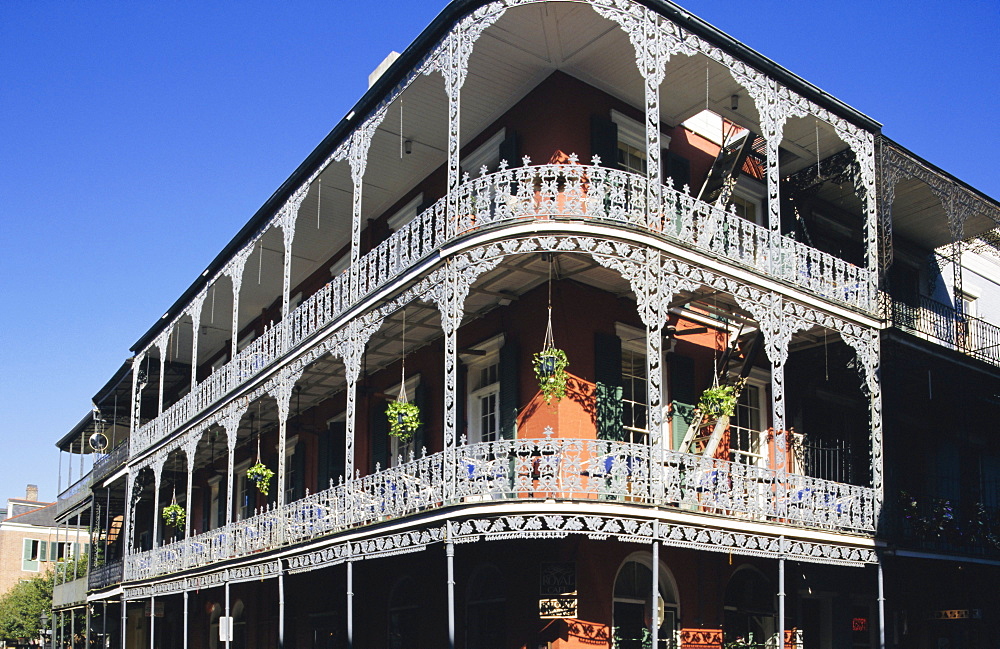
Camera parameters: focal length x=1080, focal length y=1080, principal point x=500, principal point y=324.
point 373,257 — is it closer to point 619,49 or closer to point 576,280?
point 576,280

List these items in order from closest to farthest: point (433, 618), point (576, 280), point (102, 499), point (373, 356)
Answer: point (576, 280) < point (433, 618) < point (373, 356) < point (102, 499)

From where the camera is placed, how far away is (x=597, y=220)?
1407cm

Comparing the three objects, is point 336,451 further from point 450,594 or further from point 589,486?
point 589,486

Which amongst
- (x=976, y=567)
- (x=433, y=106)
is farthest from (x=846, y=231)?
(x=433, y=106)

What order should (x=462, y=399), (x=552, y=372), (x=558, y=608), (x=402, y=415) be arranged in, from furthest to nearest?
(x=462, y=399), (x=402, y=415), (x=558, y=608), (x=552, y=372)

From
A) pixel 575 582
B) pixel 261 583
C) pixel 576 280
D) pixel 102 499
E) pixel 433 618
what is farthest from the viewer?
pixel 102 499

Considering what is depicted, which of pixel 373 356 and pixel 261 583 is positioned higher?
pixel 373 356

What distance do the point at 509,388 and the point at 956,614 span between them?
8.80 meters

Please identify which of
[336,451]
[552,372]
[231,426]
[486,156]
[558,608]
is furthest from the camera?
[336,451]

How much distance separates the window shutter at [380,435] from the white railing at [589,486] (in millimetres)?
2519

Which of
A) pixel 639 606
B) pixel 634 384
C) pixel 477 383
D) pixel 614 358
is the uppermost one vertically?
pixel 614 358

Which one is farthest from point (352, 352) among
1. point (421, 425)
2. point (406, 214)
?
point (406, 214)

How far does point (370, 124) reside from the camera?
1778 centimetres

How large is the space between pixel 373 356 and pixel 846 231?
929 centimetres
